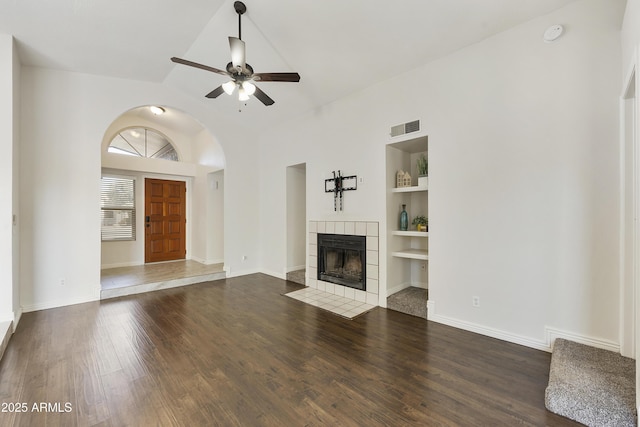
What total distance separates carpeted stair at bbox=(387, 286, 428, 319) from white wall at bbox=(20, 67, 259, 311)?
4.43 meters

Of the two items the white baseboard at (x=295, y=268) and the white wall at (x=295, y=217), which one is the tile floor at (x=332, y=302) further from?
the white wall at (x=295, y=217)

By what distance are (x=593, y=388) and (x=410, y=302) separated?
1.83 m

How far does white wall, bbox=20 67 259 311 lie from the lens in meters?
3.62

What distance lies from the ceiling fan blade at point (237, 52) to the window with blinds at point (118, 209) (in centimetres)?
520

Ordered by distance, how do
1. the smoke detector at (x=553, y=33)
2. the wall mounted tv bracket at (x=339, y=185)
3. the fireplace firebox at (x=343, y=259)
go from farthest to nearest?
the wall mounted tv bracket at (x=339, y=185)
the fireplace firebox at (x=343, y=259)
the smoke detector at (x=553, y=33)

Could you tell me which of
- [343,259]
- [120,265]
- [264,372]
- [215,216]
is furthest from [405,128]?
[120,265]

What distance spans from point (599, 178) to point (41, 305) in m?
6.53

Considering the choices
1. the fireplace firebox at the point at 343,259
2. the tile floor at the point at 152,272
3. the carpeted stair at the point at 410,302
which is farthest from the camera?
the tile floor at the point at 152,272

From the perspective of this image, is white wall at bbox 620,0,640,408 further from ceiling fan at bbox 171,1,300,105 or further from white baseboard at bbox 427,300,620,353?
ceiling fan at bbox 171,1,300,105

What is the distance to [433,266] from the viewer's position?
3.26m

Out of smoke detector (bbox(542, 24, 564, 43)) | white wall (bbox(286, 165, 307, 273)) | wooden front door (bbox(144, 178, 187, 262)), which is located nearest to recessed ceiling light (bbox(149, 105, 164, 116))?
wooden front door (bbox(144, 178, 187, 262))

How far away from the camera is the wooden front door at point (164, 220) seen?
651 centimetres

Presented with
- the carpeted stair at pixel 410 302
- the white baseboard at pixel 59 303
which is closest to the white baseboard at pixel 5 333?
the white baseboard at pixel 59 303

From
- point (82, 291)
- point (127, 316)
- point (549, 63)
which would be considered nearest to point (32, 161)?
point (82, 291)
